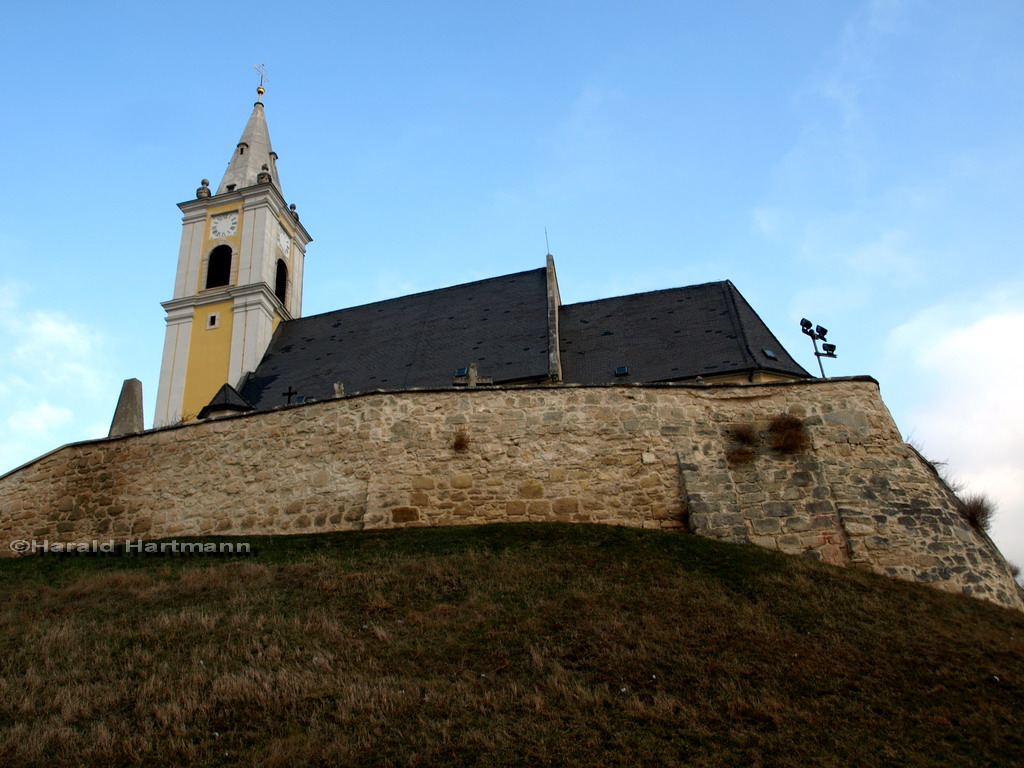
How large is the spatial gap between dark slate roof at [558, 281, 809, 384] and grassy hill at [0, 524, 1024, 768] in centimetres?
1171

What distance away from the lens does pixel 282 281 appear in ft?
124

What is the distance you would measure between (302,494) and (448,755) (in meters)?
9.17

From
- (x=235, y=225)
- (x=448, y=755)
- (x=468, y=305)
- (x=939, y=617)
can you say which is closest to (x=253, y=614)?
(x=448, y=755)

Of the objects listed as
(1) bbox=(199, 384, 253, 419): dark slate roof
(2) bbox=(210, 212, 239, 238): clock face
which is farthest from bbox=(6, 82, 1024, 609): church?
(2) bbox=(210, 212, 239, 238): clock face

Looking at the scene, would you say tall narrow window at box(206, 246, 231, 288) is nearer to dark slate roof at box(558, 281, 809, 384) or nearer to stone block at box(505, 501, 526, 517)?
dark slate roof at box(558, 281, 809, 384)

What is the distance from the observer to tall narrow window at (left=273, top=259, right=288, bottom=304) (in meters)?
37.4

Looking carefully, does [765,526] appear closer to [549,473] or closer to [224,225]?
[549,473]

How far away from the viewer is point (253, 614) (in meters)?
10.4

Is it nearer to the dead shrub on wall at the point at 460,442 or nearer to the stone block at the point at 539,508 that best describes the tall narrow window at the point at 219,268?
the dead shrub on wall at the point at 460,442

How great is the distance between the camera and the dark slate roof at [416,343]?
26547 mm

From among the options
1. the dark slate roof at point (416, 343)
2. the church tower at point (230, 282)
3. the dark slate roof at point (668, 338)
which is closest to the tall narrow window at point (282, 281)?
the church tower at point (230, 282)

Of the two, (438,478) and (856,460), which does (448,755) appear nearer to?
(438,478)

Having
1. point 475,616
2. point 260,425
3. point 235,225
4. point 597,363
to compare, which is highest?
point 235,225

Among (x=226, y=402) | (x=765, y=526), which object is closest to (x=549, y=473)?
(x=765, y=526)
